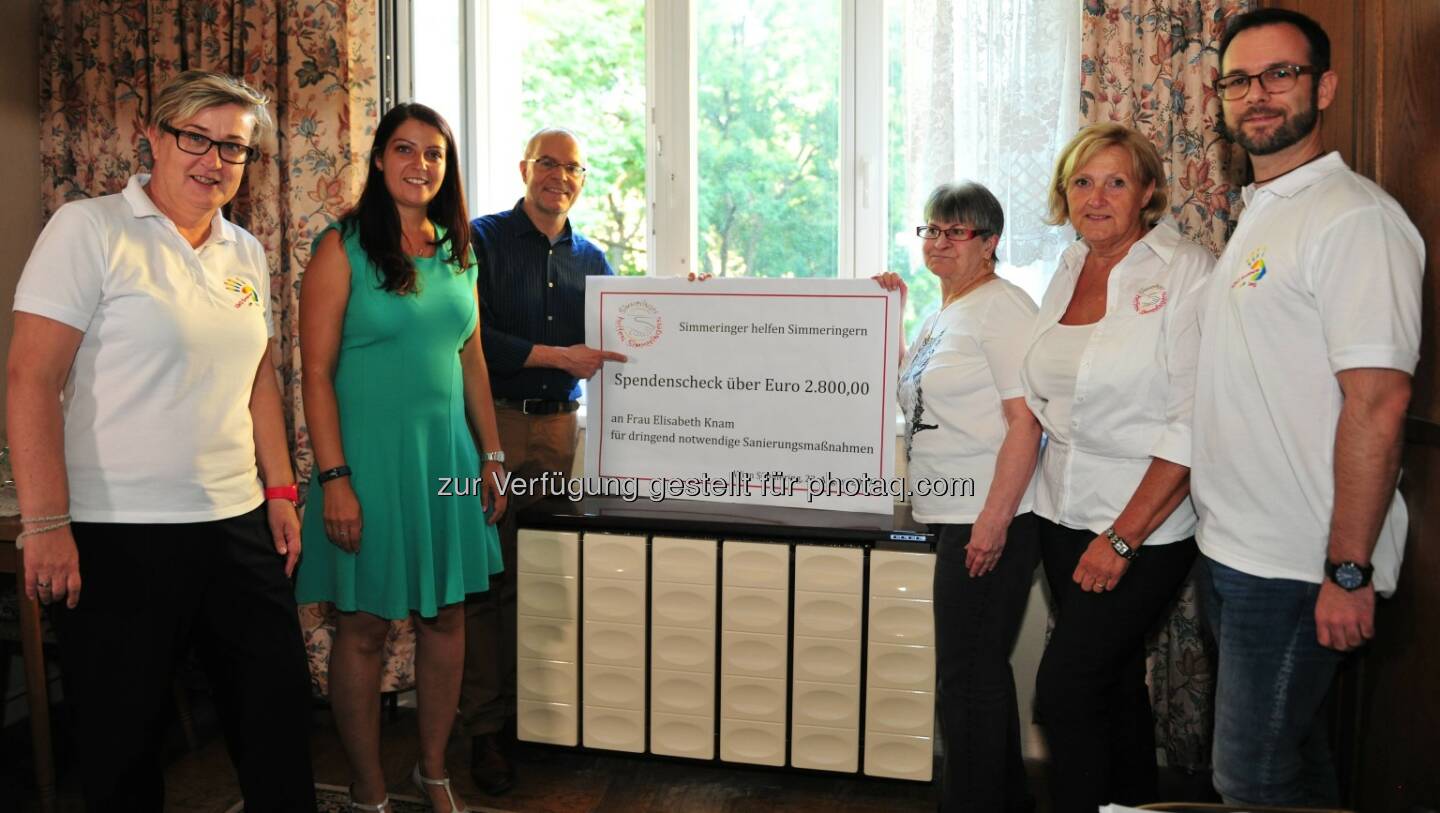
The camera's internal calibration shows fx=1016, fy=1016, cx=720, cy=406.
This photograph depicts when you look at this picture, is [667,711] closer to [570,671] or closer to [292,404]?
[570,671]

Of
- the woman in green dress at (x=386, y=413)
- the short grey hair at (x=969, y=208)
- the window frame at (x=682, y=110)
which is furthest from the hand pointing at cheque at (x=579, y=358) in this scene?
the short grey hair at (x=969, y=208)

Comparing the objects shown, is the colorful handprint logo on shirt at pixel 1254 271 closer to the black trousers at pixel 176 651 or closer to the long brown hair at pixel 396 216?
the long brown hair at pixel 396 216

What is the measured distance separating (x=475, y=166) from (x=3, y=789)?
2.14 metres

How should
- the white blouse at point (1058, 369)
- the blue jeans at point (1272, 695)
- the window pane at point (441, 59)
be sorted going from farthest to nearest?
1. the window pane at point (441, 59)
2. the white blouse at point (1058, 369)
3. the blue jeans at point (1272, 695)

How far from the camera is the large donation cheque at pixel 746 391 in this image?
92.1 inches

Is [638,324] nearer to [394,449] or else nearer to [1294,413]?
[394,449]

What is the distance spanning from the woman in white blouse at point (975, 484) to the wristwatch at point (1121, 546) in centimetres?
24

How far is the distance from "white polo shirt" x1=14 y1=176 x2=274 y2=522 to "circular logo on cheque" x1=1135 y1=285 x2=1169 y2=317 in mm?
1594

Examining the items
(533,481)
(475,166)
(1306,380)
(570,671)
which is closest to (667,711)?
(570,671)

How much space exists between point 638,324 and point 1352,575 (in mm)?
1566

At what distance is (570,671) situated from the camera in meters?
2.53

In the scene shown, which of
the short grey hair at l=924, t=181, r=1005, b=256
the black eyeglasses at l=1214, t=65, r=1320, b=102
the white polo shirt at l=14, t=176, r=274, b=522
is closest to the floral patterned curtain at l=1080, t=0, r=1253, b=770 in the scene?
the short grey hair at l=924, t=181, r=1005, b=256

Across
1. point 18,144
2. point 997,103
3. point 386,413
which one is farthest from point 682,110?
point 18,144

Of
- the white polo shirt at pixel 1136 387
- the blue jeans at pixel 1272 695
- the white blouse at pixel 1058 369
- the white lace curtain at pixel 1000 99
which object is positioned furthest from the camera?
the white lace curtain at pixel 1000 99
